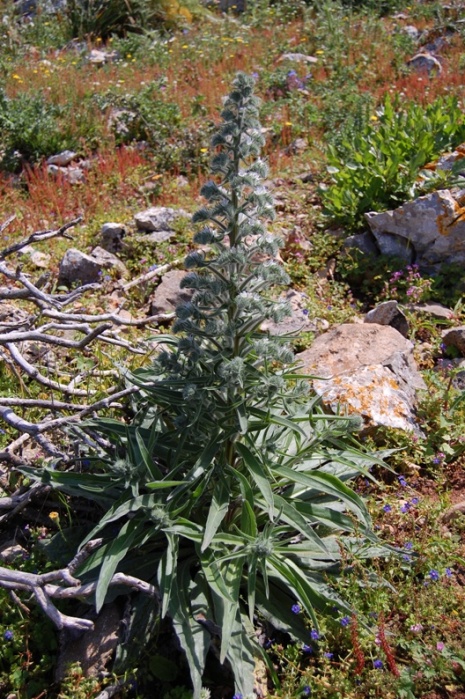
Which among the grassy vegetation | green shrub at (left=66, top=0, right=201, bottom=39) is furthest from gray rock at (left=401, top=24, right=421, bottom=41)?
green shrub at (left=66, top=0, right=201, bottom=39)

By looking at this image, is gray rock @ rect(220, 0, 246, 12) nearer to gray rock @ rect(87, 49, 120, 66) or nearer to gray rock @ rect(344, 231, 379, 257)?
gray rock @ rect(87, 49, 120, 66)

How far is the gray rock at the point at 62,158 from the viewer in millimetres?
8062

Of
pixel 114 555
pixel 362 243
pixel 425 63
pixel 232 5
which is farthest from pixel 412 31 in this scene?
pixel 114 555

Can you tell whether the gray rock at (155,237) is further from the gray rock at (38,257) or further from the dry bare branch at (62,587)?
the dry bare branch at (62,587)

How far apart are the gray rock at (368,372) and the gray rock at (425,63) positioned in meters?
6.50

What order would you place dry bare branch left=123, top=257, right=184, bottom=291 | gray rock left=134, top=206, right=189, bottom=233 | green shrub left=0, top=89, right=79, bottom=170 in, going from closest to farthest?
dry bare branch left=123, top=257, right=184, bottom=291, gray rock left=134, top=206, right=189, bottom=233, green shrub left=0, top=89, right=79, bottom=170

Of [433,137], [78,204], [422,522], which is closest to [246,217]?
[422,522]

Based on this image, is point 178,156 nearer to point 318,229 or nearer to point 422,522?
point 318,229

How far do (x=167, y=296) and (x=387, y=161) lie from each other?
2434 mm

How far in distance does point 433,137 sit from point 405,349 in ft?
9.47

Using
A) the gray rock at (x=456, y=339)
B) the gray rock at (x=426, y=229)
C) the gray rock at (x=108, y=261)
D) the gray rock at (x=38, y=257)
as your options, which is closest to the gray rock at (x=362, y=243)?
the gray rock at (x=426, y=229)

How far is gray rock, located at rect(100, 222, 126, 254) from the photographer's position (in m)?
6.09

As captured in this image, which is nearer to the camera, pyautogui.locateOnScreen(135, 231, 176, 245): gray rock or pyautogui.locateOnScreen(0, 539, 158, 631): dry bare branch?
pyautogui.locateOnScreen(0, 539, 158, 631): dry bare branch

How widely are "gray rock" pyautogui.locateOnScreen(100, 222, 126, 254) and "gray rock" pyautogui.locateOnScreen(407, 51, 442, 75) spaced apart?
588cm
